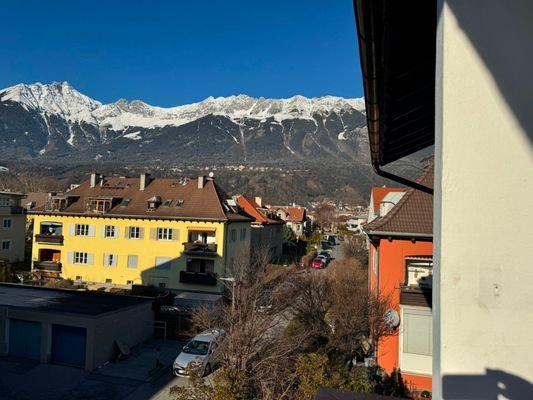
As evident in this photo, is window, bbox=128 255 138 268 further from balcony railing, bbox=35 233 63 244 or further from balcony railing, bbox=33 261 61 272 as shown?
balcony railing, bbox=35 233 63 244

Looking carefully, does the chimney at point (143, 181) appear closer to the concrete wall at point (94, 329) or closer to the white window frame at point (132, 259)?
the white window frame at point (132, 259)

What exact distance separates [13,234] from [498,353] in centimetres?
4669

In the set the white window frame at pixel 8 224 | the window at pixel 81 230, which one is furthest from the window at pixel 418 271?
the white window frame at pixel 8 224

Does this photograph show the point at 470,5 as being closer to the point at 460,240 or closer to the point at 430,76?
the point at 460,240

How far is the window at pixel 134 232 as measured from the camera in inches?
1362

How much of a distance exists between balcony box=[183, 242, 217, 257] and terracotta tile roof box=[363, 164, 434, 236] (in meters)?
19.5

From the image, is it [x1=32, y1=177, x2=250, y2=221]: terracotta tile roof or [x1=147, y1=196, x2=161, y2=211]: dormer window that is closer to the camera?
[x1=32, y1=177, x2=250, y2=221]: terracotta tile roof

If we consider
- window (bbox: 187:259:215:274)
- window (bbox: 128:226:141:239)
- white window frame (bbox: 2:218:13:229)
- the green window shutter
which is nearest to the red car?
A: window (bbox: 187:259:215:274)

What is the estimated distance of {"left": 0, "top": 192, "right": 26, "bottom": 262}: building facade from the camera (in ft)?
130

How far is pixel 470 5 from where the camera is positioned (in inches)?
64.5

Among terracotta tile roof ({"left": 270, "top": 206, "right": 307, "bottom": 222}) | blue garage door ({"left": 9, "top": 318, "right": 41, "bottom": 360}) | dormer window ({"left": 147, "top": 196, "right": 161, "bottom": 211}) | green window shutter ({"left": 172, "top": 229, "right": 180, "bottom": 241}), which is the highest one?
terracotta tile roof ({"left": 270, "top": 206, "right": 307, "bottom": 222})

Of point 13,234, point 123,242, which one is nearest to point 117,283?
point 123,242

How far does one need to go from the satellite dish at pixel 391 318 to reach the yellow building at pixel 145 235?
737 inches

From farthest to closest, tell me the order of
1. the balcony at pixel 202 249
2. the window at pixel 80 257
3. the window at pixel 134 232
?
the window at pixel 80 257
the window at pixel 134 232
the balcony at pixel 202 249
